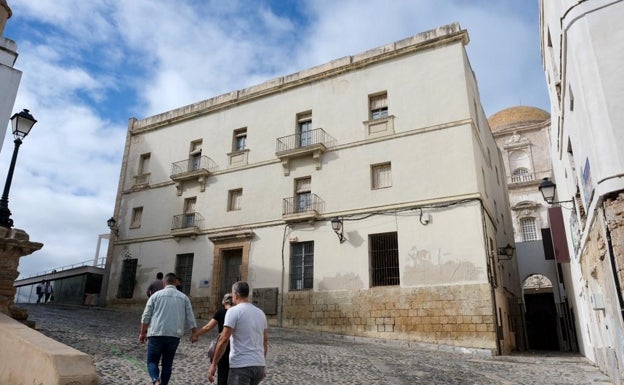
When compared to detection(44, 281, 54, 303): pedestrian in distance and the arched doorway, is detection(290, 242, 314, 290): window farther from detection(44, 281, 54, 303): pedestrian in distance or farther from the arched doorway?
detection(44, 281, 54, 303): pedestrian in distance

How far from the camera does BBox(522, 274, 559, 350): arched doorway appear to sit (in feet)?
83.4

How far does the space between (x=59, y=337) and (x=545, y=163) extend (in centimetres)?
3240

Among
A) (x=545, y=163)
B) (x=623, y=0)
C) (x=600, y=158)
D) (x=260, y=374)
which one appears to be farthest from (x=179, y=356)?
(x=545, y=163)

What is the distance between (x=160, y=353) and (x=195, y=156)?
16575 millimetres

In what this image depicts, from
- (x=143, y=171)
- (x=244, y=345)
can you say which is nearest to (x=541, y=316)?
(x=143, y=171)

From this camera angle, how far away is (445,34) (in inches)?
625

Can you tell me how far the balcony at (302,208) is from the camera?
1633cm

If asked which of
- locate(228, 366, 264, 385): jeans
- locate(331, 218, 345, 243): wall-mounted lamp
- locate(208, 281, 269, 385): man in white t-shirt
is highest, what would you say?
locate(331, 218, 345, 243): wall-mounted lamp

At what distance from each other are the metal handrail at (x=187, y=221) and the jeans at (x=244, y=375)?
15836 millimetres

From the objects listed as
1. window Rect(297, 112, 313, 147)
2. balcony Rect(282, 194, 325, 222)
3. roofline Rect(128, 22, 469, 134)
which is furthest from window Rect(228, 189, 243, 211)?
roofline Rect(128, 22, 469, 134)

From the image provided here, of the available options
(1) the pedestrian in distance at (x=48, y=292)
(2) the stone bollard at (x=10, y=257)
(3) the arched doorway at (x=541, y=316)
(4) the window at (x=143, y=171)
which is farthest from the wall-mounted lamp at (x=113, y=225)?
(3) the arched doorway at (x=541, y=316)

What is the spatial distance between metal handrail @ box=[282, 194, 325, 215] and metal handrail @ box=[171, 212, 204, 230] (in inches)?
171

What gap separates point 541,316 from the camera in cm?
2625

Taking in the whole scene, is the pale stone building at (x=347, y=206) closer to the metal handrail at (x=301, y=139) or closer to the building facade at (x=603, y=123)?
the metal handrail at (x=301, y=139)
